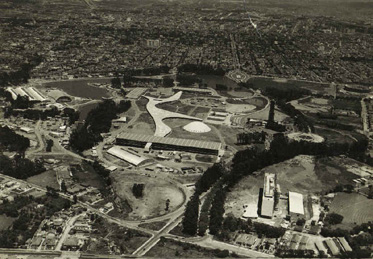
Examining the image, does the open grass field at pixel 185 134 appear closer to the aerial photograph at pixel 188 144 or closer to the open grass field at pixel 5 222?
the aerial photograph at pixel 188 144

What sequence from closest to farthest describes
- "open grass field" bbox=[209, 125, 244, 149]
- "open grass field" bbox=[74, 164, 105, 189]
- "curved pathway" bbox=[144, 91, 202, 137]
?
"open grass field" bbox=[74, 164, 105, 189] < "open grass field" bbox=[209, 125, 244, 149] < "curved pathway" bbox=[144, 91, 202, 137]

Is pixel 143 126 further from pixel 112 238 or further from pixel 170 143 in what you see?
pixel 112 238

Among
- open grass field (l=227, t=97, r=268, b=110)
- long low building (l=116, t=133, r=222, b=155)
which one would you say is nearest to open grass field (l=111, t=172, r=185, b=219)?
long low building (l=116, t=133, r=222, b=155)

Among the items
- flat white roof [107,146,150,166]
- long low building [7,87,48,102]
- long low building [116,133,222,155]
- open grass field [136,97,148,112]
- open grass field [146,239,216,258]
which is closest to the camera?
open grass field [146,239,216,258]

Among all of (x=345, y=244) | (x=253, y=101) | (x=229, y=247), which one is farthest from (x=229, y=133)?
(x=345, y=244)

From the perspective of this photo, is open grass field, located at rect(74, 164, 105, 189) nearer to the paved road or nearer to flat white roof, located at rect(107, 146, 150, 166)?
flat white roof, located at rect(107, 146, 150, 166)

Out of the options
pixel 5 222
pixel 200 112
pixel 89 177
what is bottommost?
pixel 5 222
